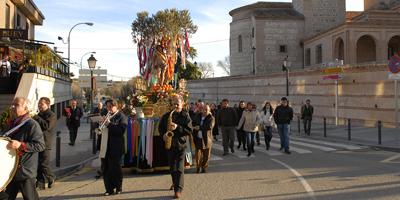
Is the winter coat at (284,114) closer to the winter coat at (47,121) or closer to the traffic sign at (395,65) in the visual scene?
the traffic sign at (395,65)

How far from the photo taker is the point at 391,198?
764 centimetres

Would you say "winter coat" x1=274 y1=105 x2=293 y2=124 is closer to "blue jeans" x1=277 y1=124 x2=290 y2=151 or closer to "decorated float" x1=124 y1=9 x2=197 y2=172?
"blue jeans" x1=277 y1=124 x2=290 y2=151

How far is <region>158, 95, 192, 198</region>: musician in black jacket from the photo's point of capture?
26.4ft

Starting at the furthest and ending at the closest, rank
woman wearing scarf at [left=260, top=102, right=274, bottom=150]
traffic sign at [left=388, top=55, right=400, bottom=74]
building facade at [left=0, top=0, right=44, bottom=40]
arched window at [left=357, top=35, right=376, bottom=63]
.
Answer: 1. arched window at [left=357, top=35, right=376, bottom=63]
2. building facade at [left=0, top=0, right=44, bottom=40]
3. traffic sign at [left=388, top=55, right=400, bottom=74]
4. woman wearing scarf at [left=260, top=102, right=274, bottom=150]

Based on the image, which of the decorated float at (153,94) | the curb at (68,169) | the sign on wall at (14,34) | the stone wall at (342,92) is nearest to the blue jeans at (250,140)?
the decorated float at (153,94)

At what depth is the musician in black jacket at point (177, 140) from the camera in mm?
8055

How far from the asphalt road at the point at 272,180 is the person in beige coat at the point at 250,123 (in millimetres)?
848

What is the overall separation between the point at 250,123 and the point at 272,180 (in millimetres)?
5107

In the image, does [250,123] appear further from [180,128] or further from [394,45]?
[394,45]

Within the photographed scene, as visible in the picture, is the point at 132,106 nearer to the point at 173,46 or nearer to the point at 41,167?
the point at 173,46

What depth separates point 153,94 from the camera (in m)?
12.7

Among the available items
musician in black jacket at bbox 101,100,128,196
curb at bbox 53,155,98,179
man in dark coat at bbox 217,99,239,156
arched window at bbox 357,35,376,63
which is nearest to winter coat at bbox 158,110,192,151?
musician in black jacket at bbox 101,100,128,196

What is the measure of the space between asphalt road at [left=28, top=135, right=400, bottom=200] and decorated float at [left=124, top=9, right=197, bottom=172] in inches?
18.1

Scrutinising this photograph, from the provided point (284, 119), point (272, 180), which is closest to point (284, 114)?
point (284, 119)
